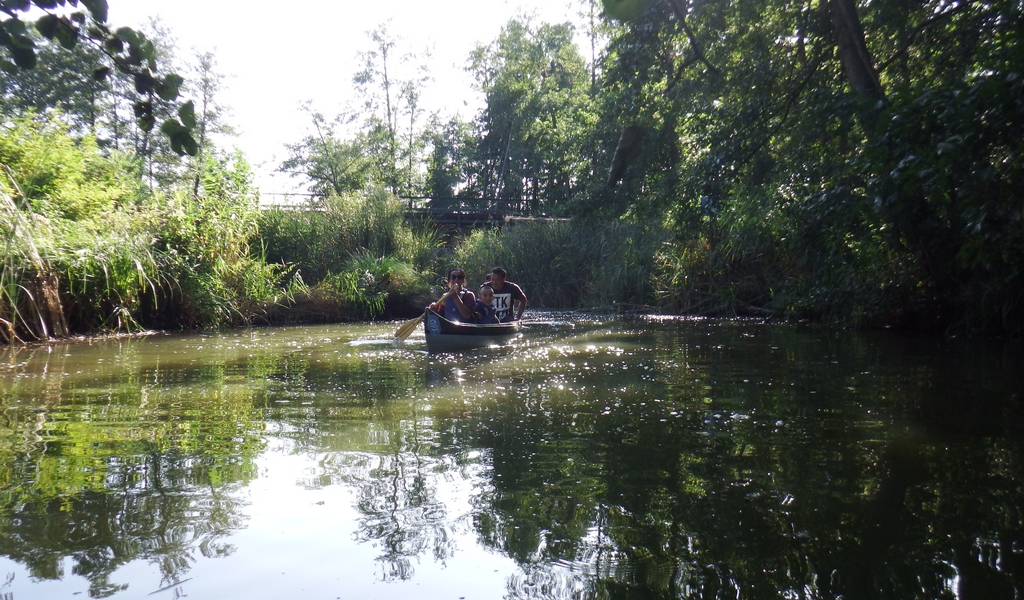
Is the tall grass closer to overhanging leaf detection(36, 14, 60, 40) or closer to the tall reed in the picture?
the tall reed

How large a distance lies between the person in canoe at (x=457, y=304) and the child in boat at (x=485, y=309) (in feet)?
0.31

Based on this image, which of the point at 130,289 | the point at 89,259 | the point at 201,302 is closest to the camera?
the point at 89,259

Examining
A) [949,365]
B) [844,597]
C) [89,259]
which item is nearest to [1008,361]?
[949,365]

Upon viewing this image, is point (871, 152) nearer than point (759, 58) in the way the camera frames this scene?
Yes

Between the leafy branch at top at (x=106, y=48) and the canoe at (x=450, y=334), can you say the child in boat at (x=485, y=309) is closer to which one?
the canoe at (x=450, y=334)

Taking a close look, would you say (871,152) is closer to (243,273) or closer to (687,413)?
(687,413)

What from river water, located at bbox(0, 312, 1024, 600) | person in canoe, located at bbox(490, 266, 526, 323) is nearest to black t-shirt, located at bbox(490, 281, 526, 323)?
person in canoe, located at bbox(490, 266, 526, 323)

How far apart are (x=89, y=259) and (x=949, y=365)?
1198 cm

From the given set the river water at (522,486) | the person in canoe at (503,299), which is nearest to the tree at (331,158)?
the person in canoe at (503,299)

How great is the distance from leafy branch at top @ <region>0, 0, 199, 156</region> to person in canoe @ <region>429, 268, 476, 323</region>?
398 inches

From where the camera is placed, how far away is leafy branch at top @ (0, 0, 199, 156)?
1891mm

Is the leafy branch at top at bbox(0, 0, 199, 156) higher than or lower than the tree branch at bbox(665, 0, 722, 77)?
lower

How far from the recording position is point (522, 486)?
3863mm

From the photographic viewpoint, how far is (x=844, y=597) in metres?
2.59
